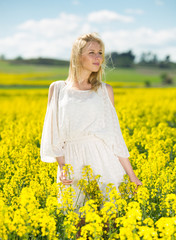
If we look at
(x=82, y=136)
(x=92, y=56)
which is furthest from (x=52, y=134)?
(x=92, y=56)

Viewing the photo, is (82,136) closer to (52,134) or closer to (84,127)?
(84,127)

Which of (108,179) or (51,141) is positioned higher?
(51,141)

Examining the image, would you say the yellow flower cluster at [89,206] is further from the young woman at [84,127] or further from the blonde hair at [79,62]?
the blonde hair at [79,62]

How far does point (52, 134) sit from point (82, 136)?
309 mm

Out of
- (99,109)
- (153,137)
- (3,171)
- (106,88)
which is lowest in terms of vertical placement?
(3,171)

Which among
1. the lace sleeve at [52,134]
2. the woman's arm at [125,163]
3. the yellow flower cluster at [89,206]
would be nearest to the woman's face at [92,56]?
the woman's arm at [125,163]

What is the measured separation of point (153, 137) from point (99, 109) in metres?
3.44

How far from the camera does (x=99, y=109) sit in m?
3.06

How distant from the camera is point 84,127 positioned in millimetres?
3000

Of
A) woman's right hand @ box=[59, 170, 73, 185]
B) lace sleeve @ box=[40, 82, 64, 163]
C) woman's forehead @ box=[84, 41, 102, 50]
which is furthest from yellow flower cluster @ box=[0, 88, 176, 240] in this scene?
woman's forehead @ box=[84, 41, 102, 50]

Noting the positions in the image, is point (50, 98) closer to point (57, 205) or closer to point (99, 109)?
point (99, 109)

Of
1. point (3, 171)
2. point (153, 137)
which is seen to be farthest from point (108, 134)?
point (153, 137)

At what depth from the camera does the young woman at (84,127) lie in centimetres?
301

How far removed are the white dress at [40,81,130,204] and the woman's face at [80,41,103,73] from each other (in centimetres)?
25
